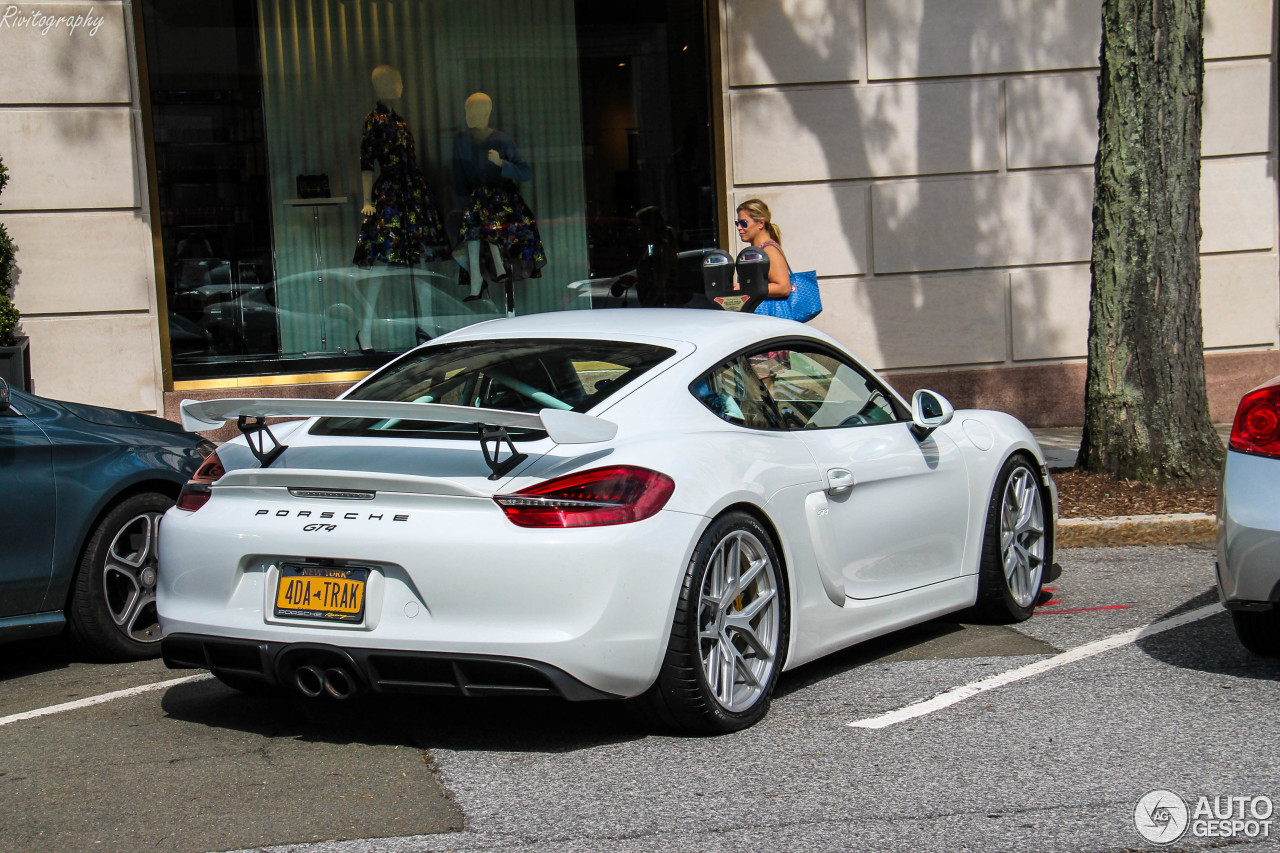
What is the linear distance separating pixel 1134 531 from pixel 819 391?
3.43 meters

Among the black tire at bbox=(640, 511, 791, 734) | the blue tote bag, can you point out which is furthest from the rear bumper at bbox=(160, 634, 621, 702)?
the blue tote bag

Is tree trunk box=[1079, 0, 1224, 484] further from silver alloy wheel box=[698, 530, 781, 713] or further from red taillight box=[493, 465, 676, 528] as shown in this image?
red taillight box=[493, 465, 676, 528]

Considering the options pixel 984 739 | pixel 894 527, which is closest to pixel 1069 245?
pixel 894 527

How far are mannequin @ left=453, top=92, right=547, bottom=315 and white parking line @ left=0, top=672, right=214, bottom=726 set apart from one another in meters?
7.32

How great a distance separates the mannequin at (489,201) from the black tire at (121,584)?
6.78 metres

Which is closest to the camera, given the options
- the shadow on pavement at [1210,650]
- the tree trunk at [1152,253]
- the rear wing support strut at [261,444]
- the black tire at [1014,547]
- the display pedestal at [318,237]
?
the rear wing support strut at [261,444]

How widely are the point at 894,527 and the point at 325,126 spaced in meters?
8.32

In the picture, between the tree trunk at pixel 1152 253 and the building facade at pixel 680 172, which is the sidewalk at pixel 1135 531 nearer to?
the tree trunk at pixel 1152 253

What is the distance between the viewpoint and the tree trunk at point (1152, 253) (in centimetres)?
877

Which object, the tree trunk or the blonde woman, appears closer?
the tree trunk

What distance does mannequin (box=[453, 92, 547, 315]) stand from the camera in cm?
1255

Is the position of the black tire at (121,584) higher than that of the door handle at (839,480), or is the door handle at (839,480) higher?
the door handle at (839,480)

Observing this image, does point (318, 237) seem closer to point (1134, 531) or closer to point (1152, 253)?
point (1152, 253)

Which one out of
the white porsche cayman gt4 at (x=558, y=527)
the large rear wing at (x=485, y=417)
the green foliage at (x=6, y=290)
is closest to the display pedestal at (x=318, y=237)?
the green foliage at (x=6, y=290)
